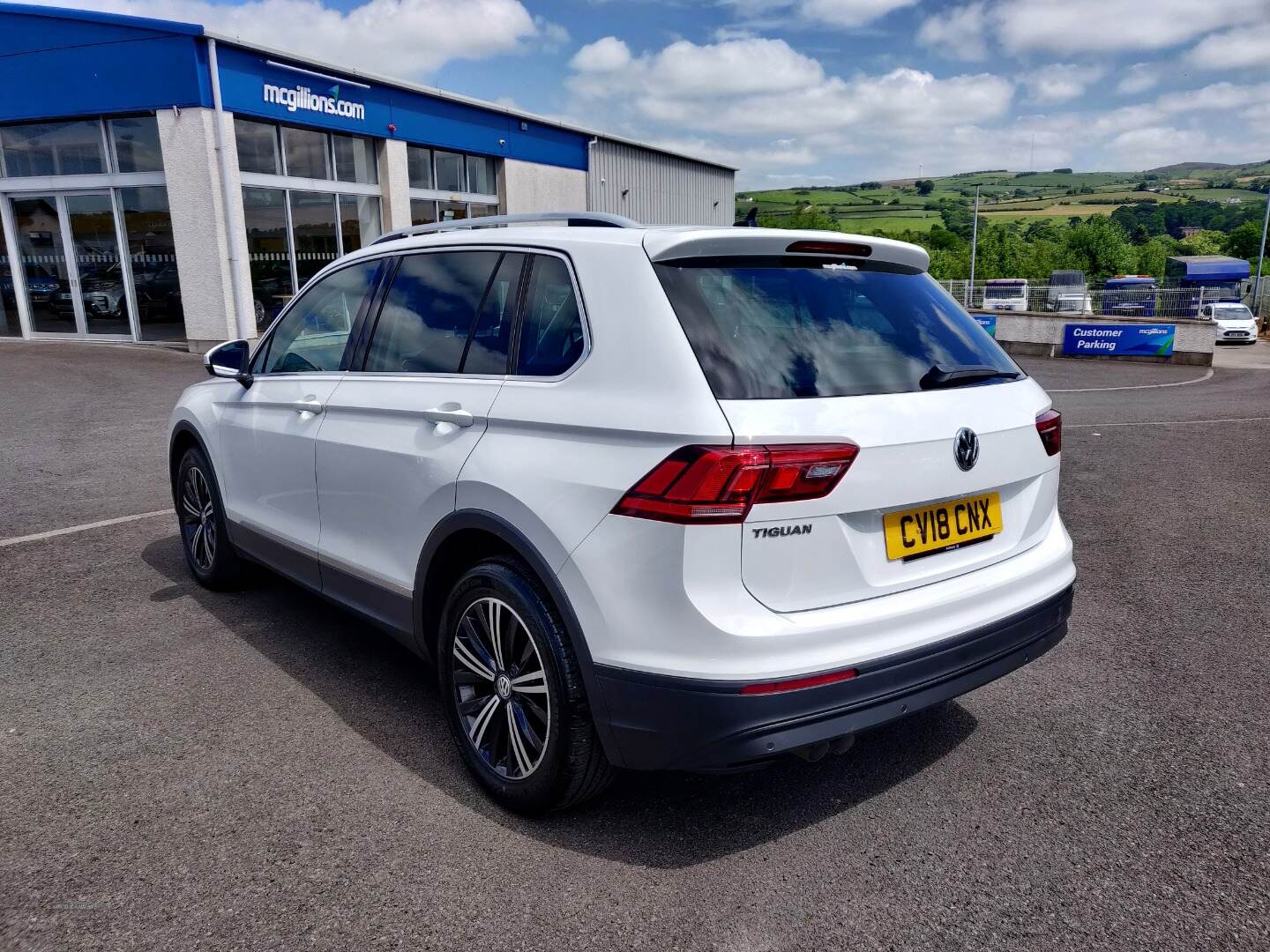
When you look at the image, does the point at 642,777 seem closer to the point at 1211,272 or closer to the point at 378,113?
the point at 378,113

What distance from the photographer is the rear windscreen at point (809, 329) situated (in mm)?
2500

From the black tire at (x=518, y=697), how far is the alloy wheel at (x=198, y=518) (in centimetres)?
237

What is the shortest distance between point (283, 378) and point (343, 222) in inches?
704

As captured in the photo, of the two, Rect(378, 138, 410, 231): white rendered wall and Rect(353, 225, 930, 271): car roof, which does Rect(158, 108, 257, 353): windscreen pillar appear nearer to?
Rect(378, 138, 410, 231): white rendered wall

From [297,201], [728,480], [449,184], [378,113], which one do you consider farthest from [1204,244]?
[728,480]

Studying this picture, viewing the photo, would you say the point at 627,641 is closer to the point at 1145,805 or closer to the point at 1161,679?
the point at 1145,805

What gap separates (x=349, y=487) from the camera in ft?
11.7

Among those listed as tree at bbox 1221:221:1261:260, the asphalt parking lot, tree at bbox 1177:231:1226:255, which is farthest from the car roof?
tree at bbox 1177:231:1226:255

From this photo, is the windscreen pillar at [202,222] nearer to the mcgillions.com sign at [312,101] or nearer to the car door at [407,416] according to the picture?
the mcgillions.com sign at [312,101]

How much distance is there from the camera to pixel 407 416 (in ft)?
10.8

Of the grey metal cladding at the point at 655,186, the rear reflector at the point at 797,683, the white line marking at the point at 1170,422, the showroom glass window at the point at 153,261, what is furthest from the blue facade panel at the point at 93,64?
the rear reflector at the point at 797,683

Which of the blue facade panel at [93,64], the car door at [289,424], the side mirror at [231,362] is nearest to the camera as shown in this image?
the car door at [289,424]


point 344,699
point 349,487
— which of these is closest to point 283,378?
point 349,487

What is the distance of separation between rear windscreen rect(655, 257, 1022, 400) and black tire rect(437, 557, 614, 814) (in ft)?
2.89
